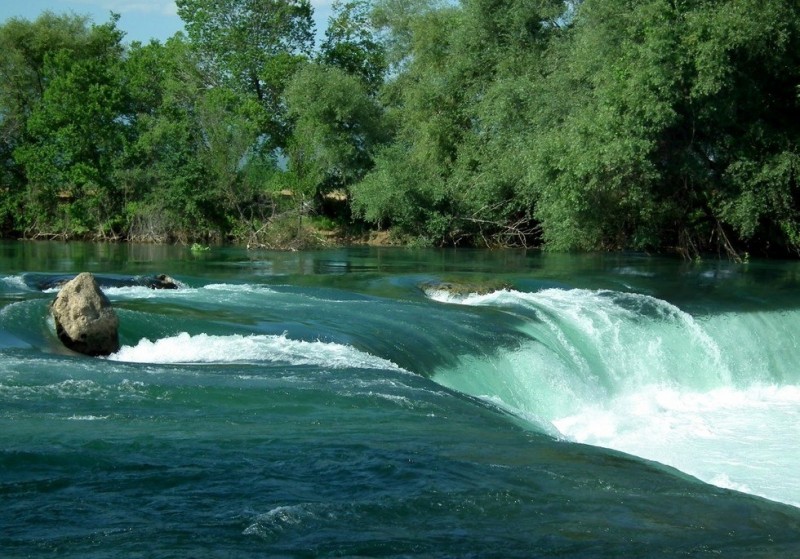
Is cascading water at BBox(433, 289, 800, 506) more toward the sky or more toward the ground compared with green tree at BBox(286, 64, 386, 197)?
more toward the ground

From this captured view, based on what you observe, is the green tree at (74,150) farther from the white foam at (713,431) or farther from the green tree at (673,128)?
the white foam at (713,431)

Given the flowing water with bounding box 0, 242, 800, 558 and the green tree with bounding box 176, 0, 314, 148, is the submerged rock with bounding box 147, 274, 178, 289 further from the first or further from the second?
the green tree with bounding box 176, 0, 314, 148

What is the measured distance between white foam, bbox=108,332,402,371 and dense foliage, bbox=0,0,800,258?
1650 cm

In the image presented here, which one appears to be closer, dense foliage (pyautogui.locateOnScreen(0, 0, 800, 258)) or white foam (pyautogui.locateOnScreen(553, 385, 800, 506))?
white foam (pyautogui.locateOnScreen(553, 385, 800, 506))

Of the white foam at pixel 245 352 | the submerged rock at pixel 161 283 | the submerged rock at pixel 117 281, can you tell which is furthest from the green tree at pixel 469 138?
the white foam at pixel 245 352

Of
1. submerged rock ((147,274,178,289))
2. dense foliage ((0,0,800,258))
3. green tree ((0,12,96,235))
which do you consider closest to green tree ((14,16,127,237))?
dense foliage ((0,0,800,258))

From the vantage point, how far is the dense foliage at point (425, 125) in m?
28.1

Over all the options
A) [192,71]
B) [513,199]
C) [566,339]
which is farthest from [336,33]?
[566,339]

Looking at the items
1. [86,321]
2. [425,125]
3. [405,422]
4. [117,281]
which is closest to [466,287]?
[117,281]

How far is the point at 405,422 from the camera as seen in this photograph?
30.7 feet

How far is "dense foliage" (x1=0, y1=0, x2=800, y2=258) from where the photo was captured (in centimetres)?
2809

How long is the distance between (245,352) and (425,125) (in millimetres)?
26519

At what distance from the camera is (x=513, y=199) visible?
34.9 metres

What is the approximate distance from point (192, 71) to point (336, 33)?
8383 mm
